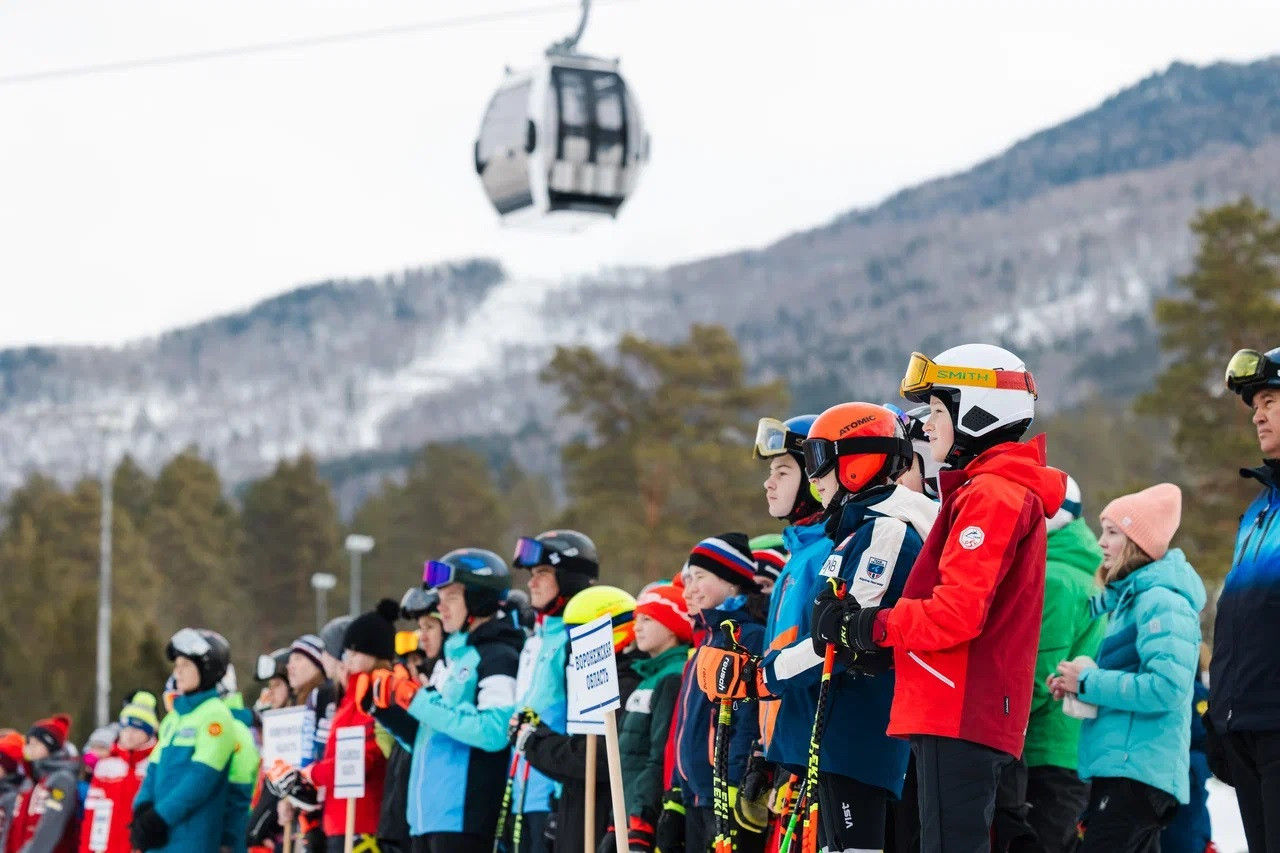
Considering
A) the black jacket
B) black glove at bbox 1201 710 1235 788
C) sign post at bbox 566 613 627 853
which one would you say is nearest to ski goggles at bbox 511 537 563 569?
the black jacket

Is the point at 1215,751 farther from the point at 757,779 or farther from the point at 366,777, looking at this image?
the point at 366,777

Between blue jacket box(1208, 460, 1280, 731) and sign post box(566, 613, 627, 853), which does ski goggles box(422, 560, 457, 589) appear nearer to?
sign post box(566, 613, 627, 853)

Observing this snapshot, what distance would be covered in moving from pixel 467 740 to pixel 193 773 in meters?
2.91

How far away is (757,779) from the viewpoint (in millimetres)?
5805

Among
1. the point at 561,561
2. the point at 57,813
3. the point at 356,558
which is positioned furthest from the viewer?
the point at 356,558

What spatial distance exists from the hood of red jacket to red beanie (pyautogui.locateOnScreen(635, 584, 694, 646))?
103 inches

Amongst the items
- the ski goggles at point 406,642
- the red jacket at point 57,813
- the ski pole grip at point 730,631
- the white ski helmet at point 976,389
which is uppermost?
the white ski helmet at point 976,389

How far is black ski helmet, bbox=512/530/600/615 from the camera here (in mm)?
8086

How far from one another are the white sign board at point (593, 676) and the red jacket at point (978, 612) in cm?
185

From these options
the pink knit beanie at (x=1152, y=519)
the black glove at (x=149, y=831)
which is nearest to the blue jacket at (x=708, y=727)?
the pink knit beanie at (x=1152, y=519)

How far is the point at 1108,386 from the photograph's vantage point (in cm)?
14825

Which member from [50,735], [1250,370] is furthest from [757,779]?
[50,735]

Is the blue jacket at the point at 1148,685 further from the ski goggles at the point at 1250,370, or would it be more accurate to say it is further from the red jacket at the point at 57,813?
the red jacket at the point at 57,813

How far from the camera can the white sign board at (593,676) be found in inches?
256
